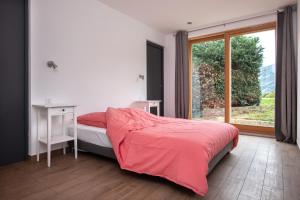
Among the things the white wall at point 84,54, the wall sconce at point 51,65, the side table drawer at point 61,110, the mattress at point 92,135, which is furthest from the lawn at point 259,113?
the wall sconce at point 51,65

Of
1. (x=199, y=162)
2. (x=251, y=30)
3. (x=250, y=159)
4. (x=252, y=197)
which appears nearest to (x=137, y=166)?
(x=199, y=162)

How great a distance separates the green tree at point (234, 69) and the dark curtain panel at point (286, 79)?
1.82ft

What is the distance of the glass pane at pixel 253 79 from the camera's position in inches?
162

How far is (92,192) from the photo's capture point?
5.74 feet

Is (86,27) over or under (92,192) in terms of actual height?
over

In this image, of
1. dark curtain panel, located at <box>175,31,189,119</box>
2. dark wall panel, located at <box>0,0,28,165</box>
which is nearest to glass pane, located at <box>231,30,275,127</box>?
dark curtain panel, located at <box>175,31,189,119</box>

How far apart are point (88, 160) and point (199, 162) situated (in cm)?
160

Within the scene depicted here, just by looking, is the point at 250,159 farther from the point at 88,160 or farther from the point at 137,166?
the point at 88,160

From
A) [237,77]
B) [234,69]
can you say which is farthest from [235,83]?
[234,69]

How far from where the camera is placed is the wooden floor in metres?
1.71

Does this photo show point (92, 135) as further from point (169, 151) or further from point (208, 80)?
point (208, 80)

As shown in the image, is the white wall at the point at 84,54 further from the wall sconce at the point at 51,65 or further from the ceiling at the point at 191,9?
the ceiling at the point at 191,9

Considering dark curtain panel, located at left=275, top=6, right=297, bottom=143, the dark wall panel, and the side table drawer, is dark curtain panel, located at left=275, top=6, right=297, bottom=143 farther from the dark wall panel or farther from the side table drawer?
the dark wall panel

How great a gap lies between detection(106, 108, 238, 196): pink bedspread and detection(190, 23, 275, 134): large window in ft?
7.18
